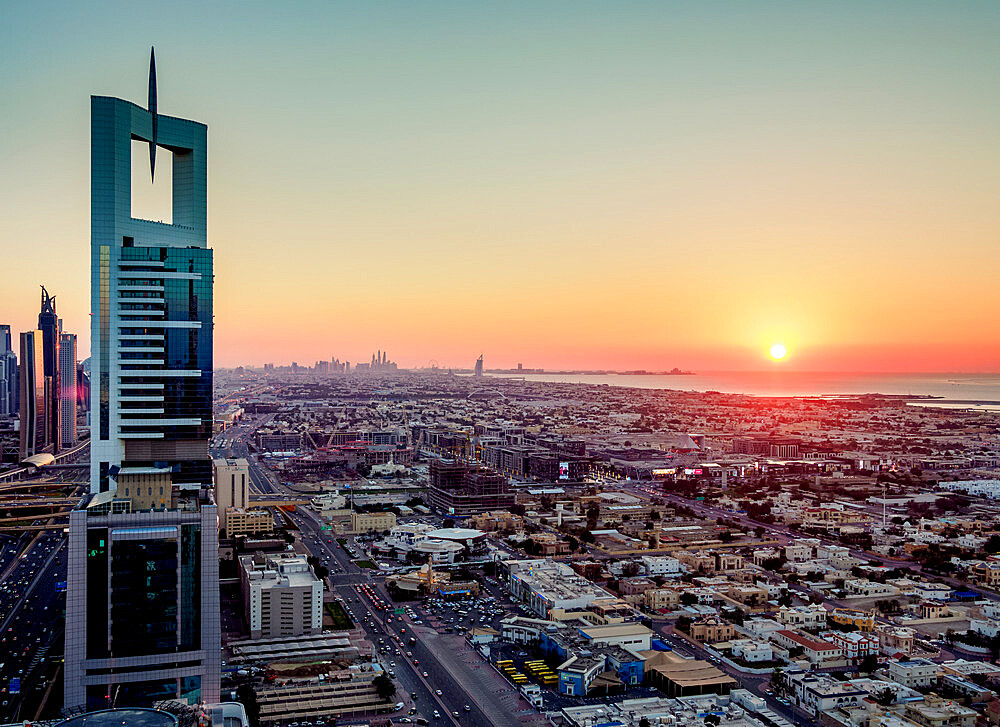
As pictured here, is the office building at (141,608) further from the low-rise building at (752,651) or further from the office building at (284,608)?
the low-rise building at (752,651)

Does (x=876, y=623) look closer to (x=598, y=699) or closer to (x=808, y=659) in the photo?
(x=808, y=659)

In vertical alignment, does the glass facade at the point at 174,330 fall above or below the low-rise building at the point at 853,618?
above

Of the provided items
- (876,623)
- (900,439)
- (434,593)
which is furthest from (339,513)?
(900,439)

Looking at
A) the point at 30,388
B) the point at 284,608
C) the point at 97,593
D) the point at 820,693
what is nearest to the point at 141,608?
the point at 97,593

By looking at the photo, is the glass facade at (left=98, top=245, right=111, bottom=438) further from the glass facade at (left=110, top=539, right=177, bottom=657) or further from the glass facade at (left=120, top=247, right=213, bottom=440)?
the glass facade at (left=110, top=539, right=177, bottom=657)

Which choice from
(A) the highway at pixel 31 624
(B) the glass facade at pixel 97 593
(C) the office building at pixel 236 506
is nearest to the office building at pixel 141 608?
(B) the glass facade at pixel 97 593

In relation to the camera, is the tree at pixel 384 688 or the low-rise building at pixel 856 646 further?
the low-rise building at pixel 856 646

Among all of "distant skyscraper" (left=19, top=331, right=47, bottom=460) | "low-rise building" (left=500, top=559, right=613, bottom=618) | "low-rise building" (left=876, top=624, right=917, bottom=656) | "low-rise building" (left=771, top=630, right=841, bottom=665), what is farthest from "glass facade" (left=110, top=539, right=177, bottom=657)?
"distant skyscraper" (left=19, top=331, right=47, bottom=460)
